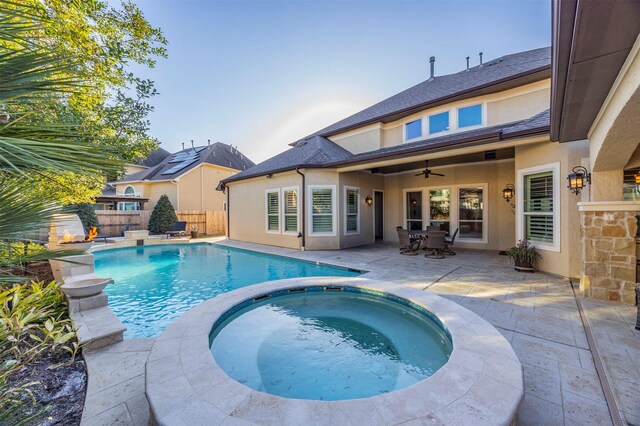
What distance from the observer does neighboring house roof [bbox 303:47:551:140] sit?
788 centimetres

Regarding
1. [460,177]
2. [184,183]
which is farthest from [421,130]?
[184,183]

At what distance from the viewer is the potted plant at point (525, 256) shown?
6359mm

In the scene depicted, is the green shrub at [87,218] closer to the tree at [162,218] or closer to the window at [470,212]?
the tree at [162,218]

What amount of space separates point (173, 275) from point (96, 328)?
14.2ft

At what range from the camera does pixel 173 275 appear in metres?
7.50

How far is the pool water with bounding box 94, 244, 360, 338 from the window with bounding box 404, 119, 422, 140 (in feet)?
20.8

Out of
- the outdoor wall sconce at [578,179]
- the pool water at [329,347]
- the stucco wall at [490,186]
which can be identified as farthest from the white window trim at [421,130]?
the pool water at [329,347]

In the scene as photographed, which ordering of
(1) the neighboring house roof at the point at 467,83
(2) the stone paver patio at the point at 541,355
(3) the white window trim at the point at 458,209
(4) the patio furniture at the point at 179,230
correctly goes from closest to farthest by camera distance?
(2) the stone paver patio at the point at 541,355 < (1) the neighboring house roof at the point at 467,83 < (3) the white window trim at the point at 458,209 < (4) the patio furniture at the point at 179,230

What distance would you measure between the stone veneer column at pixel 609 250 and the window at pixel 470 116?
5.26 m

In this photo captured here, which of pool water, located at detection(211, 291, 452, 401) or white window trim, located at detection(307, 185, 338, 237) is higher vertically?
white window trim, located at detection(307, 185, 338, 237)

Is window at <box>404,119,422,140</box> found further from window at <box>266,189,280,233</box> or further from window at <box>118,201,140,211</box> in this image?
window at <box>118,201,140,211</box>

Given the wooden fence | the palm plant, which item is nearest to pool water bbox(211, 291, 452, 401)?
the palm plant

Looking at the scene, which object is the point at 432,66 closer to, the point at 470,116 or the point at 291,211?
the point at 470,116

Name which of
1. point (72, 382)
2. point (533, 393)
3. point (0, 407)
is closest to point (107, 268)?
point (72, 382)
